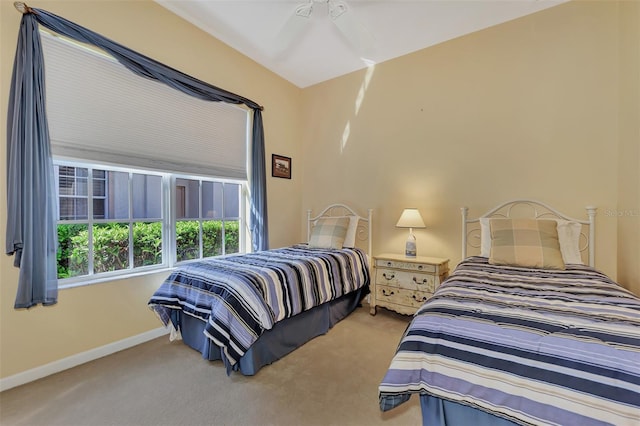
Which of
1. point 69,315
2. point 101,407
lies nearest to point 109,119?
point 69,315

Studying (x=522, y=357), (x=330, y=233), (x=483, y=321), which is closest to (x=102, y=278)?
(x=330, y=233)

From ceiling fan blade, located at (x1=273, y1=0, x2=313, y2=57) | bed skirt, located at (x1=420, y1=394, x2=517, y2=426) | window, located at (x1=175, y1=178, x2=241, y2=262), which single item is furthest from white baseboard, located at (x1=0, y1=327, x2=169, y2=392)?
ceiling fan blade, located at (x1=273, y1=0, x2=313, y2=57)

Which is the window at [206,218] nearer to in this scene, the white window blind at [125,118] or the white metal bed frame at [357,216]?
the white window blind at [125,118]

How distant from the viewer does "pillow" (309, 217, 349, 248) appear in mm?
3441

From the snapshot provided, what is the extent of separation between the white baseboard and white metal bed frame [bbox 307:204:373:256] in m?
2.36

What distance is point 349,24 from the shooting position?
2428mm

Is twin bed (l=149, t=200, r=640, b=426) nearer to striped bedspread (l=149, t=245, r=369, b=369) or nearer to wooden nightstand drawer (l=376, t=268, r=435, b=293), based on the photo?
striped bedspread (l=149, t=245, r=369, b=369)

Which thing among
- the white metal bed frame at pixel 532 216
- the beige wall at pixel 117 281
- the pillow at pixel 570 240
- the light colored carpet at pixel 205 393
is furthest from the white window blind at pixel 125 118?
the pillow at pixel 570 240

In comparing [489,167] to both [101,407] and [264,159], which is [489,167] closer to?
[264,159]

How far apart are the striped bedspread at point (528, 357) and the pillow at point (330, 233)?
1.96 m

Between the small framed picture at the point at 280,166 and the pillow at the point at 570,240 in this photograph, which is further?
the small framed picture at the point at 280,166

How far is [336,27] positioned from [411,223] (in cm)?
218

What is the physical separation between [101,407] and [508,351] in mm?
2237

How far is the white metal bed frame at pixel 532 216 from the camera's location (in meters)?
2.51
